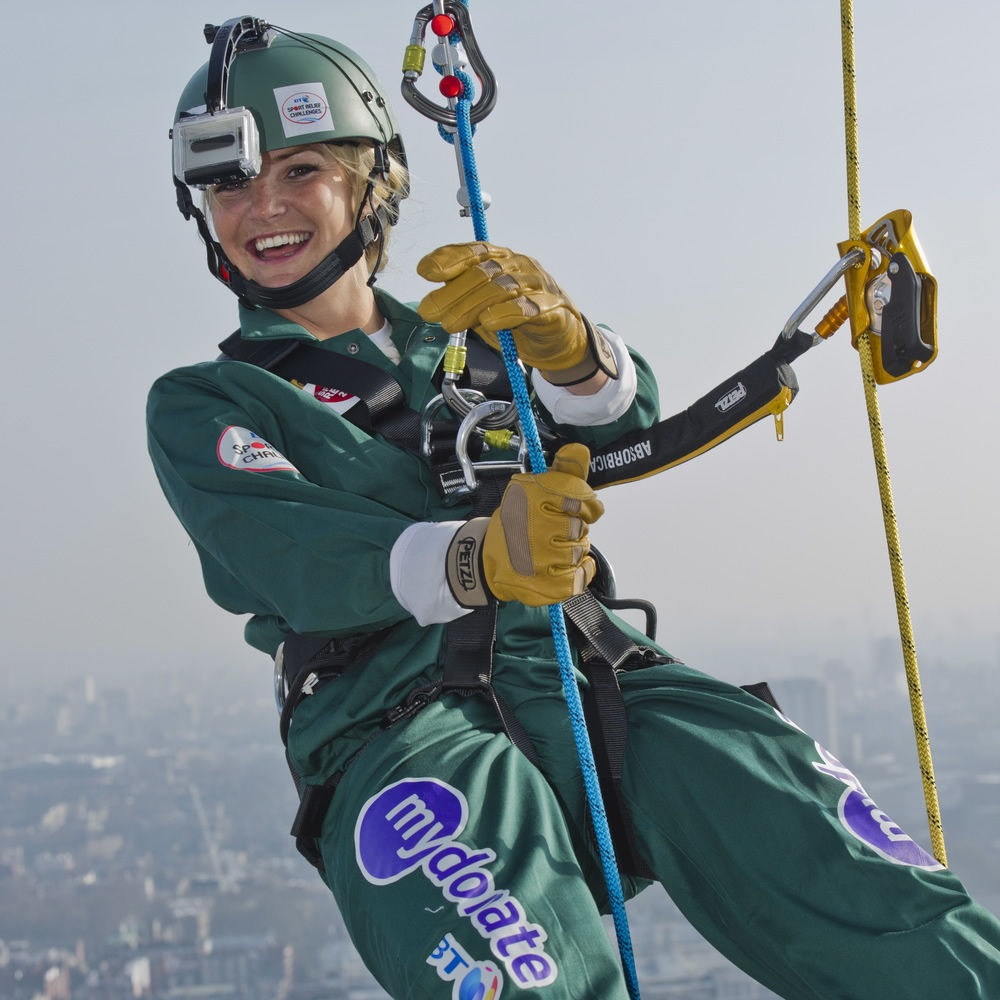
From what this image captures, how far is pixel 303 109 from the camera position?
118 inches

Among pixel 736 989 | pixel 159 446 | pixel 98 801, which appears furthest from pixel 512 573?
pixel 98 801

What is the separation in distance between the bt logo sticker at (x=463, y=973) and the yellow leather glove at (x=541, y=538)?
2.01ft

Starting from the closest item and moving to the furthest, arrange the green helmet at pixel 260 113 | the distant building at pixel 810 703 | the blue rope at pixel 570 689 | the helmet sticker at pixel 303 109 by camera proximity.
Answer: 1. the blue rope at pixel 570 689
2. the green helmet at pixel 260 113
3. the helmet sticker at pixel 303 109
4. the distant building at pixel 810 703

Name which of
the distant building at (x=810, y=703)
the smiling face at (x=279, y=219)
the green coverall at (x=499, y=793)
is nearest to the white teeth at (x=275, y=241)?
the smiling face at (x=279, y=219)

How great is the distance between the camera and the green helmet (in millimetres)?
2861

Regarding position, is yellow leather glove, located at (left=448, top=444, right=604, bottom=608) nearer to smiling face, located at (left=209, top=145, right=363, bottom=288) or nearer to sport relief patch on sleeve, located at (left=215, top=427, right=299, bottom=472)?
sport relief patch on sleeve, located at (left=215, top=427, right=299, bottom=472)

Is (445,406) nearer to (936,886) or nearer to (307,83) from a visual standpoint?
(307,83)

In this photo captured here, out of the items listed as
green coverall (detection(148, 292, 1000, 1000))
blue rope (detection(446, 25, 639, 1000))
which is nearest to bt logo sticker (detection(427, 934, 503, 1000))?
green coverall (detection(148, 292, 1000, 1000))

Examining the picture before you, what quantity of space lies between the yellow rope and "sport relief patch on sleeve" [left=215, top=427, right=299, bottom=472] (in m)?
1.30

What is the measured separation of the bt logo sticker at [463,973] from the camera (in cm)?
191

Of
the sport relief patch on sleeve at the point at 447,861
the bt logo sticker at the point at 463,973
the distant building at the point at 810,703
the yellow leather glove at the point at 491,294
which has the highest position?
the yellow leather glove at the point at 491,294

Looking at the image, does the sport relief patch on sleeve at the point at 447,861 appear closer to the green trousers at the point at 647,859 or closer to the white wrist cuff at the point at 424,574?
the green trousers at the point at 647,859

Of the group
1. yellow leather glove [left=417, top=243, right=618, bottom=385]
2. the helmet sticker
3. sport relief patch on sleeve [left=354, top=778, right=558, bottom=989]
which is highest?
the helmet sticker

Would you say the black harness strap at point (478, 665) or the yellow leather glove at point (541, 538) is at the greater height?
the yellow leather glove at point (541, 538)
